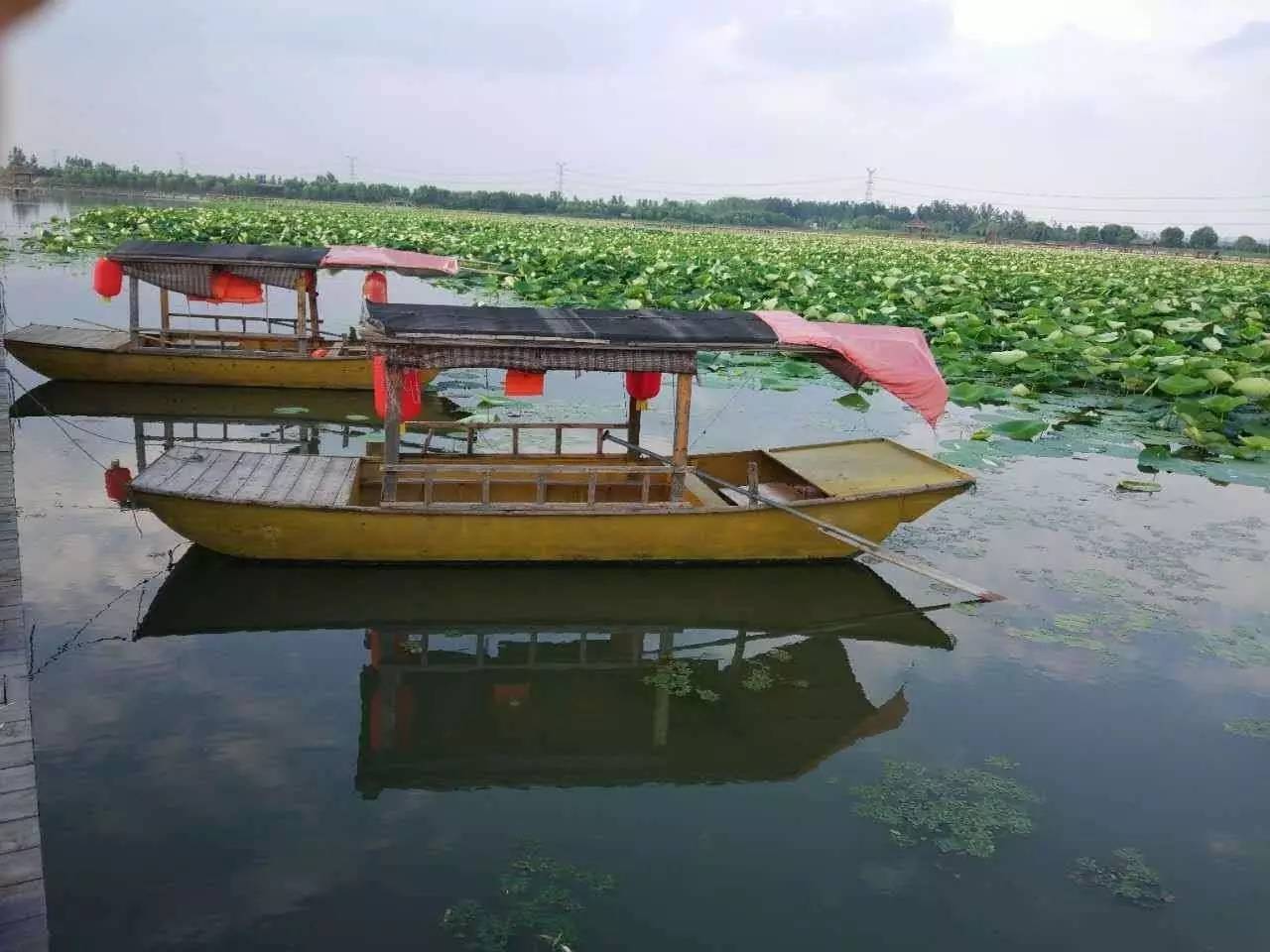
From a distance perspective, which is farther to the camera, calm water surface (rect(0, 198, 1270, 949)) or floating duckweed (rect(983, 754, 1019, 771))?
floating duckweed (rect(983, 754, 1019, 771))

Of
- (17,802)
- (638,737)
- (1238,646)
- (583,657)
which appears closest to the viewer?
(17,802)

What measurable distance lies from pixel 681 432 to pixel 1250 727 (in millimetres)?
4641

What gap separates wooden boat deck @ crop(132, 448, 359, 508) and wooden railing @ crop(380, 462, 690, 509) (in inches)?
19.8

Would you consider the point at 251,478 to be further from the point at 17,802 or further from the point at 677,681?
the point at 17,802

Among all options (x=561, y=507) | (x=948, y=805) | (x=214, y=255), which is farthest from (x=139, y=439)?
(x=948, y=805)

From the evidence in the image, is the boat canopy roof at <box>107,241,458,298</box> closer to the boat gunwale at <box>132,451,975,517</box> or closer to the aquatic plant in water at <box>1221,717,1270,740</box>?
the boat gunwale at <box>132,451,975,517</box>

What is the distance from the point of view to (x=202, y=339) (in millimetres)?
14500

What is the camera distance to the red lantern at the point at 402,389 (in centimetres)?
788

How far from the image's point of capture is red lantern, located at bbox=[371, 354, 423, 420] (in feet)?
25.8

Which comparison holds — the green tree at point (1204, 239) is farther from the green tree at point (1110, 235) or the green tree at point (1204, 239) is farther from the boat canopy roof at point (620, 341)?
the boat canopy roof at point (620, 341)

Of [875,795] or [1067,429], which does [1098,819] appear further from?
[1067,429]

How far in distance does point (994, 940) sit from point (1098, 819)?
53.4 inches

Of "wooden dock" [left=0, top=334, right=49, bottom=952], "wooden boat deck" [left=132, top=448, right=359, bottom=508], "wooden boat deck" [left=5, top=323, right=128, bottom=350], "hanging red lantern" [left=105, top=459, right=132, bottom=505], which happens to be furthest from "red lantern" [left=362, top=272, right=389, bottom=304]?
"wooden dock" [left=0, top=334, right=49, bottom=952]

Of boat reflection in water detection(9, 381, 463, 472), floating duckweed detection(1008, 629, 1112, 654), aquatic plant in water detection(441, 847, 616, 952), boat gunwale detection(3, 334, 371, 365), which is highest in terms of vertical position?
boat gunwale detection(3, 334, 371, 365)
